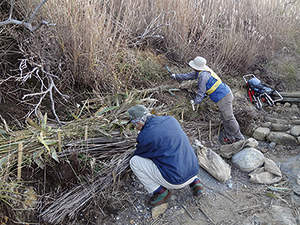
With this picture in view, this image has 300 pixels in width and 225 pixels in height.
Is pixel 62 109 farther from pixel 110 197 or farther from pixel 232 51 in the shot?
pixel 232 51

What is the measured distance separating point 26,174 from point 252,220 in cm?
257

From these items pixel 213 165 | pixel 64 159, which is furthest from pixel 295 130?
pixel 64 159

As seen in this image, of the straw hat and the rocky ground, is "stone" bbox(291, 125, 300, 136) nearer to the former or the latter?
the rocky ground

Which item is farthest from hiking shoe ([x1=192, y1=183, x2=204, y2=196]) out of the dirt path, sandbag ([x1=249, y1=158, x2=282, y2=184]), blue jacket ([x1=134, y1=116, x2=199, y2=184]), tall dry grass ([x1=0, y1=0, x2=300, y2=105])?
tall dry grass ([x1=0, y1=0, x2=300, y2=105])

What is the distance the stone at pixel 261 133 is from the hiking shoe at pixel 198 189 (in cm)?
200

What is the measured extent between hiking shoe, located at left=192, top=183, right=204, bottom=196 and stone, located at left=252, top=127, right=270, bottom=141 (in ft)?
6.56

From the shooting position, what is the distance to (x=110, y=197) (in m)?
2.83

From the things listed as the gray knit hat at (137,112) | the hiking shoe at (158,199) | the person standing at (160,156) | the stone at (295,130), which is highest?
the gray knit hat at (137,112)

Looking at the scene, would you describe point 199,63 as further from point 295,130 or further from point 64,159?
point 64,159

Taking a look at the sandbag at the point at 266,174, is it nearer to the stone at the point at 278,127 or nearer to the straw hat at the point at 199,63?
the stone at the point at 278,127

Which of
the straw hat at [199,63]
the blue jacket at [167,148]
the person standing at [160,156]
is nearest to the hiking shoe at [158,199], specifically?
the person standing at [160,156]

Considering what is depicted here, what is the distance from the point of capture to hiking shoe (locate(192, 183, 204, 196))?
303 cm

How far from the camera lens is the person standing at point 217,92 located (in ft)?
13.3

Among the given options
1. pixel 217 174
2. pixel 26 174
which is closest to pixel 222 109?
pixel 217 174
